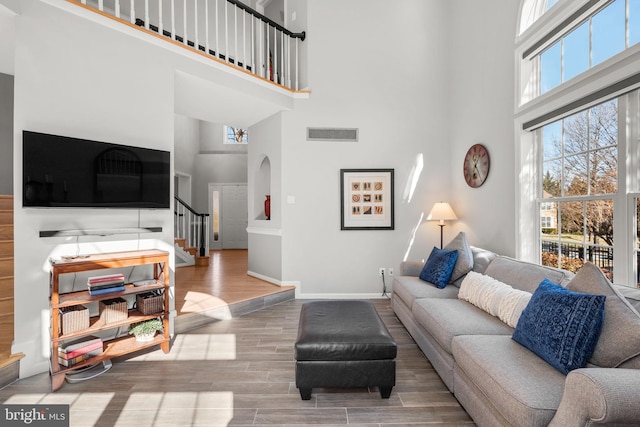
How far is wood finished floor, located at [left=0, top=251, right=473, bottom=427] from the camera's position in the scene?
1.90 m

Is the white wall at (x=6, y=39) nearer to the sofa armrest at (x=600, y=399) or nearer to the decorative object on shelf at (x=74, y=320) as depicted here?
the decorative object on shelf at (x=74, y=320)

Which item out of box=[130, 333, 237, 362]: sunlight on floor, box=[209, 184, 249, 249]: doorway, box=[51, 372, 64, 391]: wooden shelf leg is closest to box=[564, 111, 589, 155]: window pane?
box=[130, 333, 237, 362]: sunlight on floor

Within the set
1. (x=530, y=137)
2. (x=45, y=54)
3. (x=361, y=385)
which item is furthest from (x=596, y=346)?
(x=45, y=54)

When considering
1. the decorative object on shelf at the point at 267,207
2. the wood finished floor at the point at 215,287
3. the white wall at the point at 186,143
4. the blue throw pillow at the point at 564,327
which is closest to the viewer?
the blue throw pillow at the point at 564,327

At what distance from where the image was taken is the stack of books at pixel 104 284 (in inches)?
93.8

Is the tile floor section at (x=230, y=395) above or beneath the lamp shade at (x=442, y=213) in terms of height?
beneath

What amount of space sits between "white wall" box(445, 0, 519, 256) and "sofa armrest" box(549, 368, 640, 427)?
225cm

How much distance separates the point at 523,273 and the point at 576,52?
195cm

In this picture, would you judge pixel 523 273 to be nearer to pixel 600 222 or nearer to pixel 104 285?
pixel 600 222

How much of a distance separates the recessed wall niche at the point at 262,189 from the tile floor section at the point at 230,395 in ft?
9.02

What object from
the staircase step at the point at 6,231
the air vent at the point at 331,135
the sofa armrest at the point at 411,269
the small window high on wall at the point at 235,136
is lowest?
the sofa armrest at the point at 411,269

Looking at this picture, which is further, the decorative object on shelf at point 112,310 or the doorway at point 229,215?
the doorway at point 229,215

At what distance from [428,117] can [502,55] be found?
1296 mm

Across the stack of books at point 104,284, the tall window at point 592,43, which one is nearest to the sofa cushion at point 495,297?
the tall window at point 592,43
